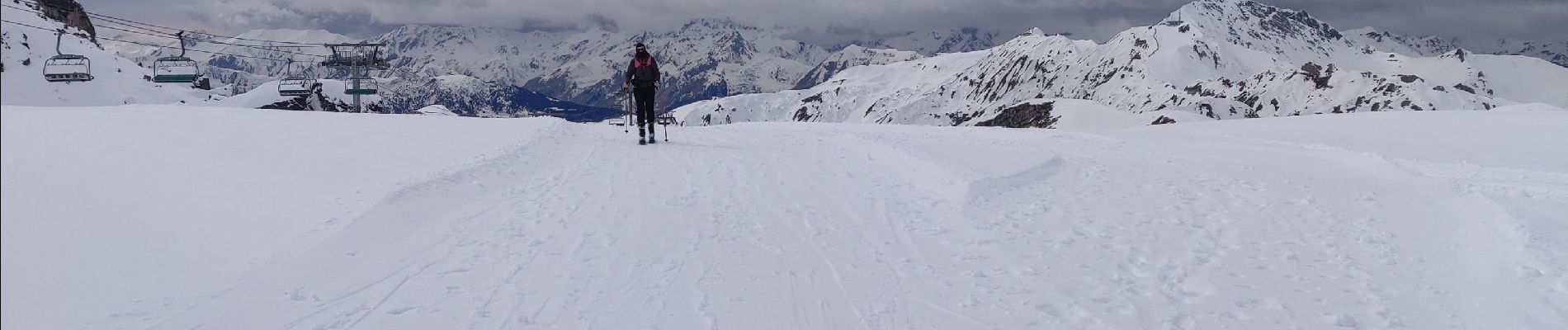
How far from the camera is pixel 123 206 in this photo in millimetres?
8375

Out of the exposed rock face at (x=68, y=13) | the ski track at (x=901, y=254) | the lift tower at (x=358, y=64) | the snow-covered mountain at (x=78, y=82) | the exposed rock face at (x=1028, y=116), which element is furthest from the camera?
→ the exposed rock face at (x=68, y=13)

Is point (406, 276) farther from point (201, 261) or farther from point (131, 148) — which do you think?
point (131, 148)

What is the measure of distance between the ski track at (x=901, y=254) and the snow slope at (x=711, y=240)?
0.04 m

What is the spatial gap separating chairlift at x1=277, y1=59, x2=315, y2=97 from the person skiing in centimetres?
6229

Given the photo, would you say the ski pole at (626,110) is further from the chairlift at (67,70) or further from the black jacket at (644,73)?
the chairlift at (67,70)

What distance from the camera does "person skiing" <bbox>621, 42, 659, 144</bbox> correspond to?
21844mm

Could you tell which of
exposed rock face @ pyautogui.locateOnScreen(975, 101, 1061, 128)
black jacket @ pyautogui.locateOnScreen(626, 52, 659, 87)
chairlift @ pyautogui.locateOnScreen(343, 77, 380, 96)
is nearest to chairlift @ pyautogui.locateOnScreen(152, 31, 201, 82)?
chairlift @ pyautogui.locateOnScreen(343, 77, 380, 96)

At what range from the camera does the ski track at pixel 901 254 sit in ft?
23.6

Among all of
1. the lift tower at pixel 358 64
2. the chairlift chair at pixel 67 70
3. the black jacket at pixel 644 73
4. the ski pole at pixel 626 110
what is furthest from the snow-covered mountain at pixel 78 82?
the black jacket at pixel 644 73

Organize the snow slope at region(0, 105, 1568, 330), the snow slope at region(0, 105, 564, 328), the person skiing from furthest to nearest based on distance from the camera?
the person skiing
the snow slope at region(0, 105, 1568, 330)
the snow slope at region(0, 105, 564, 328)

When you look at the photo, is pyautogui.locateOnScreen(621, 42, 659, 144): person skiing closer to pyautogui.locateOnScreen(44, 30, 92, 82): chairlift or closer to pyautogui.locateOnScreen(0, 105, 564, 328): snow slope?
pyautogui.locateOnScreen(0, 105, 564, 328): snow slope

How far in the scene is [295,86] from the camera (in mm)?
72438

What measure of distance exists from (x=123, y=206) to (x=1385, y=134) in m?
33.9

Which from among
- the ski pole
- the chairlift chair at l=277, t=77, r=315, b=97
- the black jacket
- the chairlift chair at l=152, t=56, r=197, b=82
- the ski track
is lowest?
the ski track
